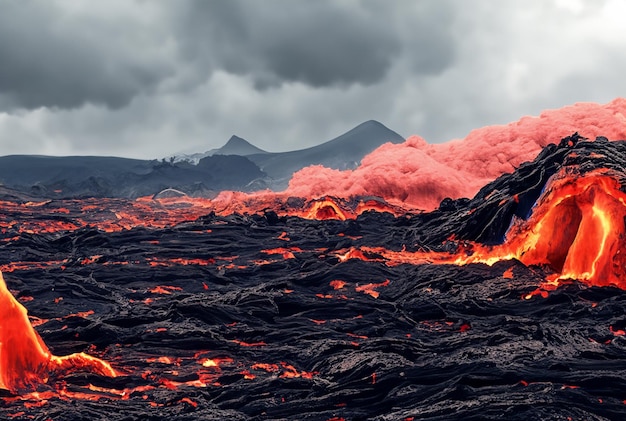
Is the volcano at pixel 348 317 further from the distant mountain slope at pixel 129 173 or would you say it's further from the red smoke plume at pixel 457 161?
the distant mountain slope at pixel 129 173

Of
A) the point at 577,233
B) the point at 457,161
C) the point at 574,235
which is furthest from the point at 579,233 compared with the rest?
the point at 457,161

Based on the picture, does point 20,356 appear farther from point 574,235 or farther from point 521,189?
point 521,189

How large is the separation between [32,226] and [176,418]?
3181 cm

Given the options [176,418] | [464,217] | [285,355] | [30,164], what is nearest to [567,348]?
[285,355]

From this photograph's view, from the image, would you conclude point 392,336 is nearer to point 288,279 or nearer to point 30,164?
point 288,279

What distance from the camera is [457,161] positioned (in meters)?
56.6

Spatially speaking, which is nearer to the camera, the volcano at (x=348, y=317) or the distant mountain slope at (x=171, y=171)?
the volcano at (x=348, y=317)

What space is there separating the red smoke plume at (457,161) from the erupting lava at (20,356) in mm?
39465

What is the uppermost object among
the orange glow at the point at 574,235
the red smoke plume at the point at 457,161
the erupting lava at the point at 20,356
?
the red smoke plume at the point at 457,161

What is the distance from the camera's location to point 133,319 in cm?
1456

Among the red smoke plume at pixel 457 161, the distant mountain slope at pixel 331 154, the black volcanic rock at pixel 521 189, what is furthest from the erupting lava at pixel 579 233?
the distant mountain slope at pixel 331 154

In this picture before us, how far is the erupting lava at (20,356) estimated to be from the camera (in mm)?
10055

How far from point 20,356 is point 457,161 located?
49788 millimetres

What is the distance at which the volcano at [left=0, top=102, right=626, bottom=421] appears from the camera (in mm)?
9516
